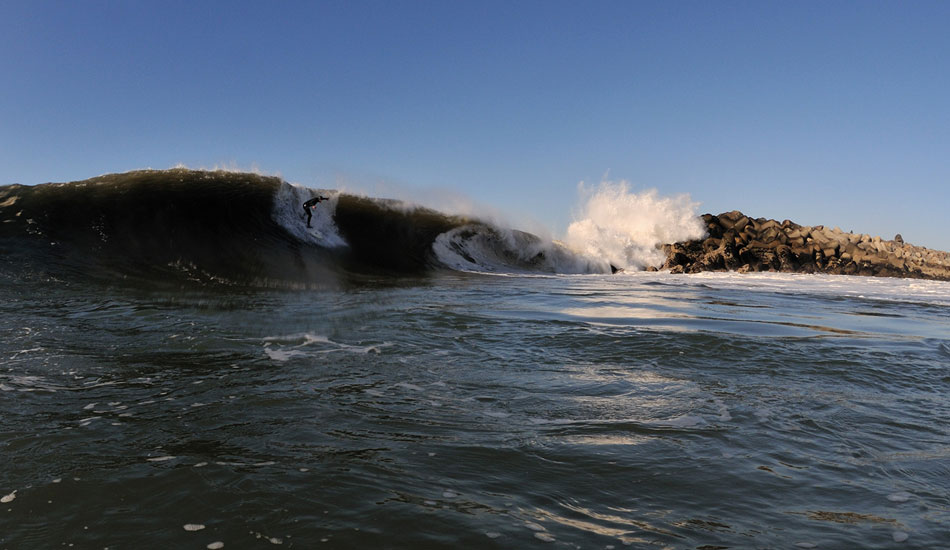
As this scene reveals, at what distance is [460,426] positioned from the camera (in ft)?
9.07

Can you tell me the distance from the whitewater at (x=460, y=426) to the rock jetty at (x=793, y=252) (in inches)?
660

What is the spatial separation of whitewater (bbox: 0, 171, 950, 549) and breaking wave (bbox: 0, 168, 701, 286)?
2.90m

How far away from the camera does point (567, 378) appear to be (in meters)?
3.87

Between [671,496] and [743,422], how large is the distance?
1143 millimetres

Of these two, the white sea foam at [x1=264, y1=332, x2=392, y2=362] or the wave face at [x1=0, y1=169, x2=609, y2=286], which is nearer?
the white sea foam at [x1=264, y1=332, x2=392, y2=362]

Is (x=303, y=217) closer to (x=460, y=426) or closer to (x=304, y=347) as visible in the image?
(x=304, y=347)

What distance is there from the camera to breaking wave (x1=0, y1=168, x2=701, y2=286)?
10.7 m

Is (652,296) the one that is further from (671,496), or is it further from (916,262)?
(916,262)

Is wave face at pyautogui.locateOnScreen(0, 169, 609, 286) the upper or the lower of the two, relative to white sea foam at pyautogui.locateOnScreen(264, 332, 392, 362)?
upper

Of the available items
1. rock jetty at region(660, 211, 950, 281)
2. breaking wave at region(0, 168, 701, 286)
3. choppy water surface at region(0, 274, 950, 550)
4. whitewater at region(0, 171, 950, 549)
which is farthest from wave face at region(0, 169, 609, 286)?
rock jetty at region(660, 211, 950, 281)

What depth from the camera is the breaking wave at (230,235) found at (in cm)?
1069

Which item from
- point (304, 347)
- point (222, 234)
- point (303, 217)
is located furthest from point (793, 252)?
point (304, 347)

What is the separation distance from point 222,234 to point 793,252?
79.2 feet

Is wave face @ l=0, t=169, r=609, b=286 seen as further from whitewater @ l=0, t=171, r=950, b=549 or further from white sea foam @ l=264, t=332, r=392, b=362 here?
white sea foam @ l=264, t=332, r=392, b=362
